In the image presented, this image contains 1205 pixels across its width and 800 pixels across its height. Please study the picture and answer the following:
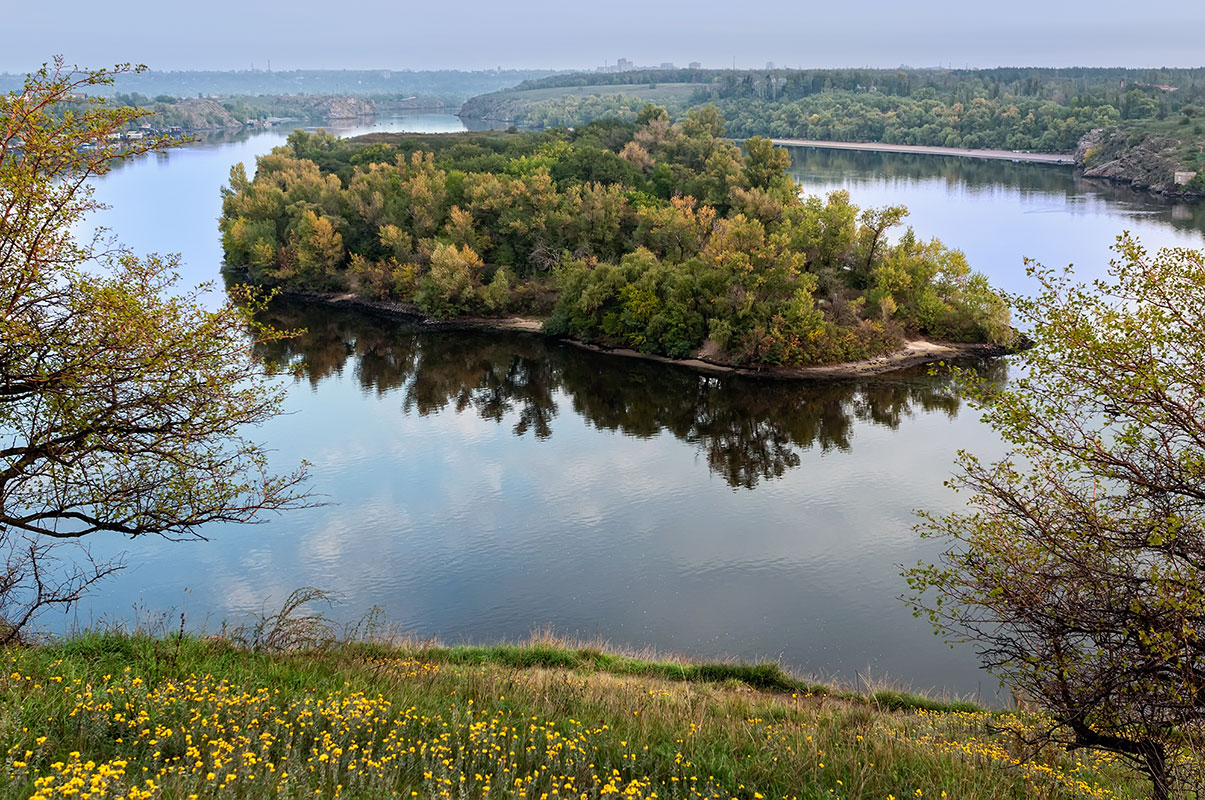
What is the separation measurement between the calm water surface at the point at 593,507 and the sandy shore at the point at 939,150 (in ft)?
299

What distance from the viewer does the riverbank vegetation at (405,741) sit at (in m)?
7.69

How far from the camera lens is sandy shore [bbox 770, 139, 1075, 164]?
13175 cm

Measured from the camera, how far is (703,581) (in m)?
25.8

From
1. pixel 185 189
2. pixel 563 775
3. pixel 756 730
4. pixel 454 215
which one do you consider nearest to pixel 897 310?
pixel 454 215

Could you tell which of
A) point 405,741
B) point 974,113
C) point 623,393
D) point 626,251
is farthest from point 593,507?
point 974,113

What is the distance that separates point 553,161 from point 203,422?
67368 millimetres

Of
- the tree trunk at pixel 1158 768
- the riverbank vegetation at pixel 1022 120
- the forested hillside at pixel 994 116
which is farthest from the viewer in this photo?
the forested hillside at pixel 994 116

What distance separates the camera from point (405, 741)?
900cm

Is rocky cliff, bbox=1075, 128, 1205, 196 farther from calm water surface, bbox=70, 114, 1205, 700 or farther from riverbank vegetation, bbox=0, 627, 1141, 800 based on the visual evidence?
riverbank vegetation, bbox=0, 627, 1141, 800

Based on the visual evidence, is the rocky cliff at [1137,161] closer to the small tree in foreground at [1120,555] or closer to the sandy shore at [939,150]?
the sandy shore at [939,150]

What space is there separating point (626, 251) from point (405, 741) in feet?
171

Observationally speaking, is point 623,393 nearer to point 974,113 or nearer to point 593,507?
point 593,507

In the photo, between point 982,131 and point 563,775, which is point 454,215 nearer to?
point 563,775

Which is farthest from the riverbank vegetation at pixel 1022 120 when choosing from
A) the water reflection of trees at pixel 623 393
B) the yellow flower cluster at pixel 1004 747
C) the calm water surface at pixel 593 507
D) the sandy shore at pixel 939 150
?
the yellow flower cluster at pixel 1004 747
